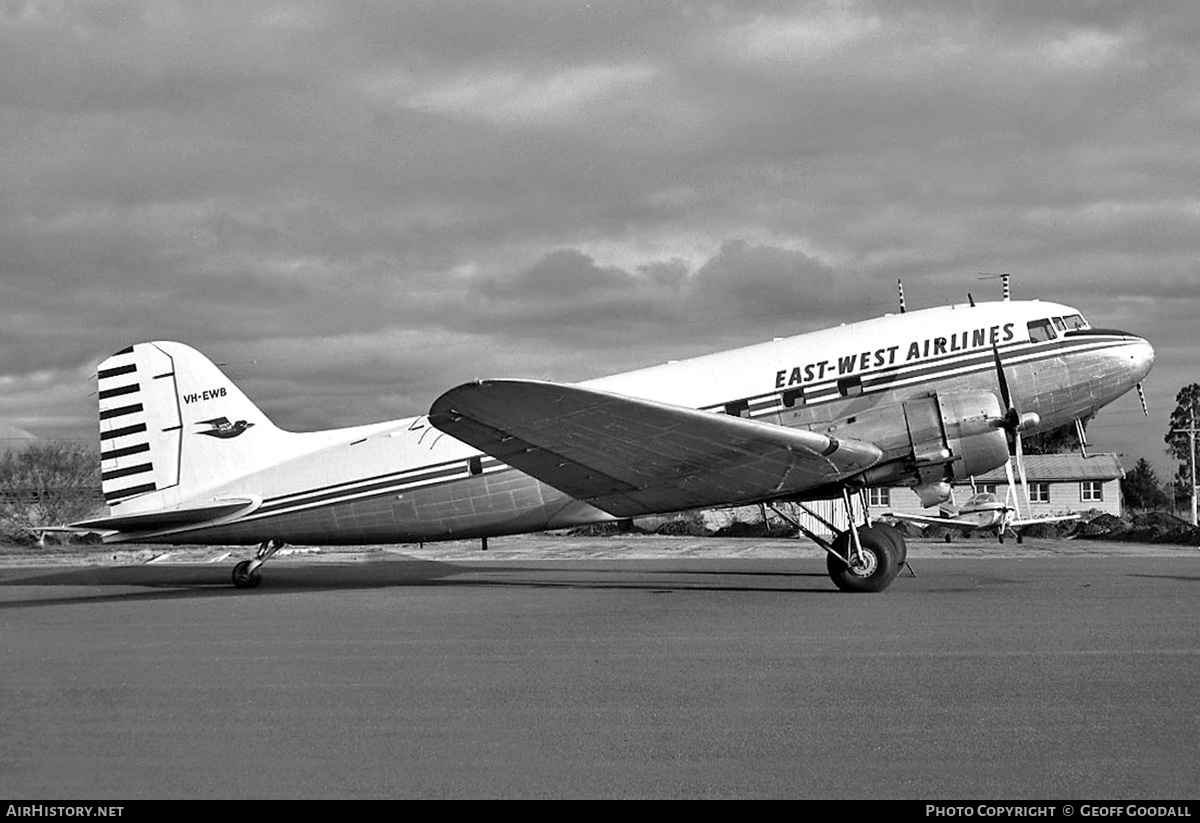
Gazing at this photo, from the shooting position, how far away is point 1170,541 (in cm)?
3450

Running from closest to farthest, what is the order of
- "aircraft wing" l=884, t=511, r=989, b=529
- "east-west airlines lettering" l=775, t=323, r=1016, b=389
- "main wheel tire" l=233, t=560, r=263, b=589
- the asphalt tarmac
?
1. the asphalt tarmac
2. "east-west airlines lettering" l=775, t=323, r=1016, b=389
3. "main wheel tire" l=233, t=560, r=263, b=589
4. "aircraft wing" l=884, t=511, r=989, b=529

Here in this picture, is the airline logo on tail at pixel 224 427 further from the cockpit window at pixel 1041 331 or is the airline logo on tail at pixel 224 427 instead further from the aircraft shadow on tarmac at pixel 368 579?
the cockpit window at pixel 1041 331

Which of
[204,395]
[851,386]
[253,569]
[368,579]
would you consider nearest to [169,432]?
[204,395]

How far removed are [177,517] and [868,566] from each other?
11.1 m

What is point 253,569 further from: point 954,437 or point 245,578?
point 954,437

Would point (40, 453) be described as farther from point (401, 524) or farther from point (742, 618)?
point (742, 618)

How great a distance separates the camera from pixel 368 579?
67.7ft

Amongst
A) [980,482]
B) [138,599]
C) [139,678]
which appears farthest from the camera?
[980,482]

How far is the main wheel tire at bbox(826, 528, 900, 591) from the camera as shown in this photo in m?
15.5

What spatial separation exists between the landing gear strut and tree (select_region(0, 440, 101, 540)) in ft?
151

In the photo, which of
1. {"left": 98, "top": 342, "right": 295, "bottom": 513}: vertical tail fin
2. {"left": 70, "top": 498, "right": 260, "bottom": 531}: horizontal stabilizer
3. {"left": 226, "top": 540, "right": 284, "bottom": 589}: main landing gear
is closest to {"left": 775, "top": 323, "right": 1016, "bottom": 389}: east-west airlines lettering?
{"left": 98, "top": 342, "right": 295, "bottom": 513}: vertical tail fin

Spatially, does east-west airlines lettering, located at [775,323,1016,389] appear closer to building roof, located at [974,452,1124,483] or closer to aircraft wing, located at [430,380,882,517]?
aircraft wing, located at [430,380,882,517]
